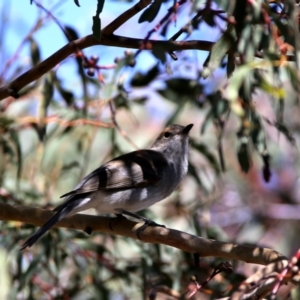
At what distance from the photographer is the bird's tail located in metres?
2.83

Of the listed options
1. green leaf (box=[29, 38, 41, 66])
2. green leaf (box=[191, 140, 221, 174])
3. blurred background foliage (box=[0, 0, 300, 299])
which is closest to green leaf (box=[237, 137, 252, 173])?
blurred background foliage (box=[0, 0, 300, 299])

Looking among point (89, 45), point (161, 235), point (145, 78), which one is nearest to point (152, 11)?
point (89, 45)

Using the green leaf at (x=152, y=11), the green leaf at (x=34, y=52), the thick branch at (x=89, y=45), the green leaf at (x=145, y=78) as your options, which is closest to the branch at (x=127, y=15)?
the thick branch at (x=89, y=45)

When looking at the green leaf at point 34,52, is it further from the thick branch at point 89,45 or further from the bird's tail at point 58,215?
the bird's tail at point 58,215

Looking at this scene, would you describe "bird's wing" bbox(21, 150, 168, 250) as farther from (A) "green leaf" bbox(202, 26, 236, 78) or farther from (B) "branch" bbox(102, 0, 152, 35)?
(A) "green leaf" bbox(202, 26, 236, 78)

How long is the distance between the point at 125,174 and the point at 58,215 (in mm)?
786

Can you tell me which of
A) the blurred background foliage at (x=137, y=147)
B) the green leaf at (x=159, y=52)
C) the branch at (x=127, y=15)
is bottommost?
the blurred background foliage at (x=137, y=147)

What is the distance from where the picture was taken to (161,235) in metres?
2.79

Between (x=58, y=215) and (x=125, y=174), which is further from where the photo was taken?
(x=125, y=174)

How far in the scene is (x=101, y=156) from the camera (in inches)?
216


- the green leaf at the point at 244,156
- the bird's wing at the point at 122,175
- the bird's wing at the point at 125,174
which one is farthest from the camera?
the bird's wing at the point at 125,174

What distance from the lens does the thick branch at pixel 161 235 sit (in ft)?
8.13

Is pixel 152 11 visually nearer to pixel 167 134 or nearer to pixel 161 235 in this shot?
pixel 161 235

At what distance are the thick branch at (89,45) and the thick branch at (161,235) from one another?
50cm
